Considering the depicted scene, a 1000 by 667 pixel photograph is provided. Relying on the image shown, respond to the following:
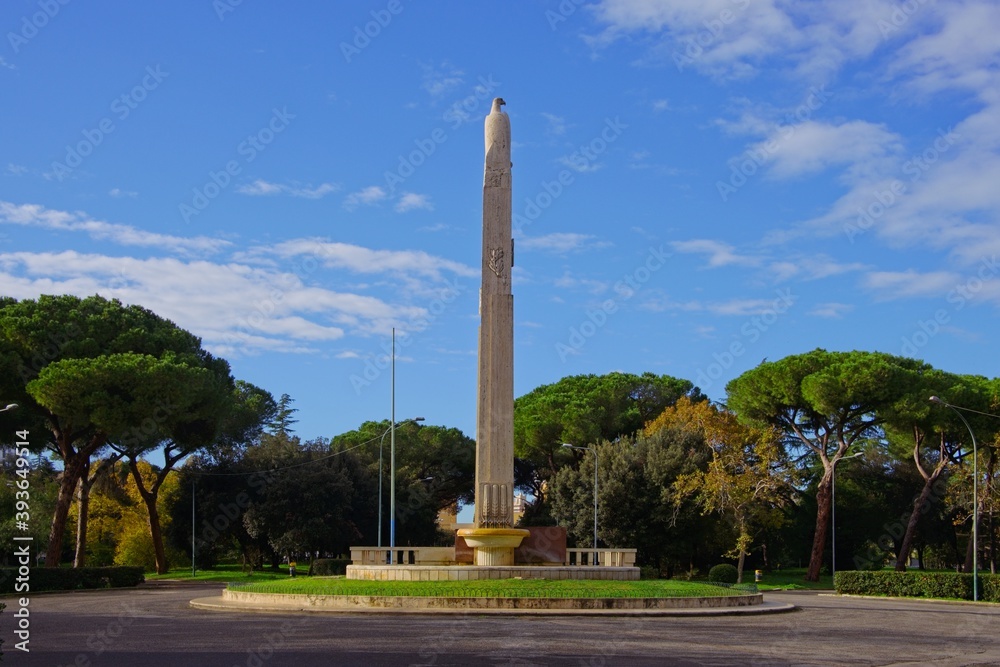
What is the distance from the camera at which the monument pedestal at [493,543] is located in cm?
2700

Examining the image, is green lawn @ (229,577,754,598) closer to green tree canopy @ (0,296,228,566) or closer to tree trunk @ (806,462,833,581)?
green tree canopy @ (0,296,228,566)

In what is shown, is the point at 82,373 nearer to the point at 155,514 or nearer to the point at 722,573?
the point at 155,514

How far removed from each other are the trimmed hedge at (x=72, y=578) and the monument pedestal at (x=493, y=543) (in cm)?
1476

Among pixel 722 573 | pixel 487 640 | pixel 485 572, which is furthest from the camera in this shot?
pixel 722 573

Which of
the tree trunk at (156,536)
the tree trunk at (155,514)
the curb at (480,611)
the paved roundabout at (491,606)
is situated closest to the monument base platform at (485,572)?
the paved roundabout at (491,606)

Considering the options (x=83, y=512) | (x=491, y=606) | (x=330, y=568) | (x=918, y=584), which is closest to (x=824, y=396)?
(x=918, y=584)

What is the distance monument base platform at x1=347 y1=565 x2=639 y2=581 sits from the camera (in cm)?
2553

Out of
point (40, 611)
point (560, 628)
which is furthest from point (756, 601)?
point (40, 611)

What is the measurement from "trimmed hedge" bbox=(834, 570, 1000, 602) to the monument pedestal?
50.1ft

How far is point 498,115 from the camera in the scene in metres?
29.6

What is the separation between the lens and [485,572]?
2570 centimetres

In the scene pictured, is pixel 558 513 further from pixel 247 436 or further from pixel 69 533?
pixel 69 533

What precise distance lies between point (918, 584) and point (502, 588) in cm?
1855

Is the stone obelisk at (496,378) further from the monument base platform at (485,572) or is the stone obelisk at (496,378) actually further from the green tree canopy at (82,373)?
the green tree canopy at (82,373)
